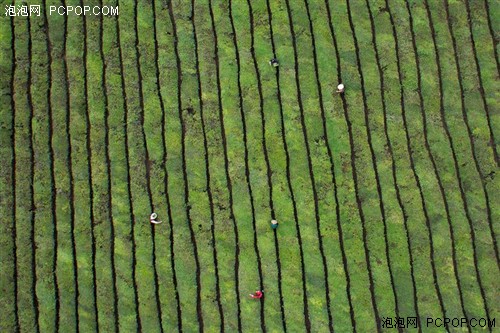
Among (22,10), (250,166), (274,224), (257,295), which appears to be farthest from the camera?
(22,10)

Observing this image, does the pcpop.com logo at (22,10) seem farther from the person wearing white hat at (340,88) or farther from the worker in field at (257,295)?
the worker in field at (257,295)

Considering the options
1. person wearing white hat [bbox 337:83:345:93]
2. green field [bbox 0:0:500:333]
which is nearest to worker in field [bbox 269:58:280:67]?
green field [bbox 0:0:500:333]

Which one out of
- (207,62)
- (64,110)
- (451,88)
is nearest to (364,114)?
(451,88)

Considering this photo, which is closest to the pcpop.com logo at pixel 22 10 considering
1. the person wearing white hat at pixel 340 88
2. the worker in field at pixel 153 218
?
the worker in field at pixel 153 218

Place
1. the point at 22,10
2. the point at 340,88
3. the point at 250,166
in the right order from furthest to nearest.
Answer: the point at 22,10 → the point at 340,88 → the point at 250,166

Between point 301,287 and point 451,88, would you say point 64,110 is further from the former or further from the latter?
point 451,88

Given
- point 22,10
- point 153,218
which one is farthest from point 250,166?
point 22,10

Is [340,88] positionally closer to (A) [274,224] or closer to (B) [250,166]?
(B) [250,166]

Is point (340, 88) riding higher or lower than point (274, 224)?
higher

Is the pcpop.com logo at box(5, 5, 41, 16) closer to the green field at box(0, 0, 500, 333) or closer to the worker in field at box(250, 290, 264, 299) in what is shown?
the green field at box(0, 0, 500, 333)
